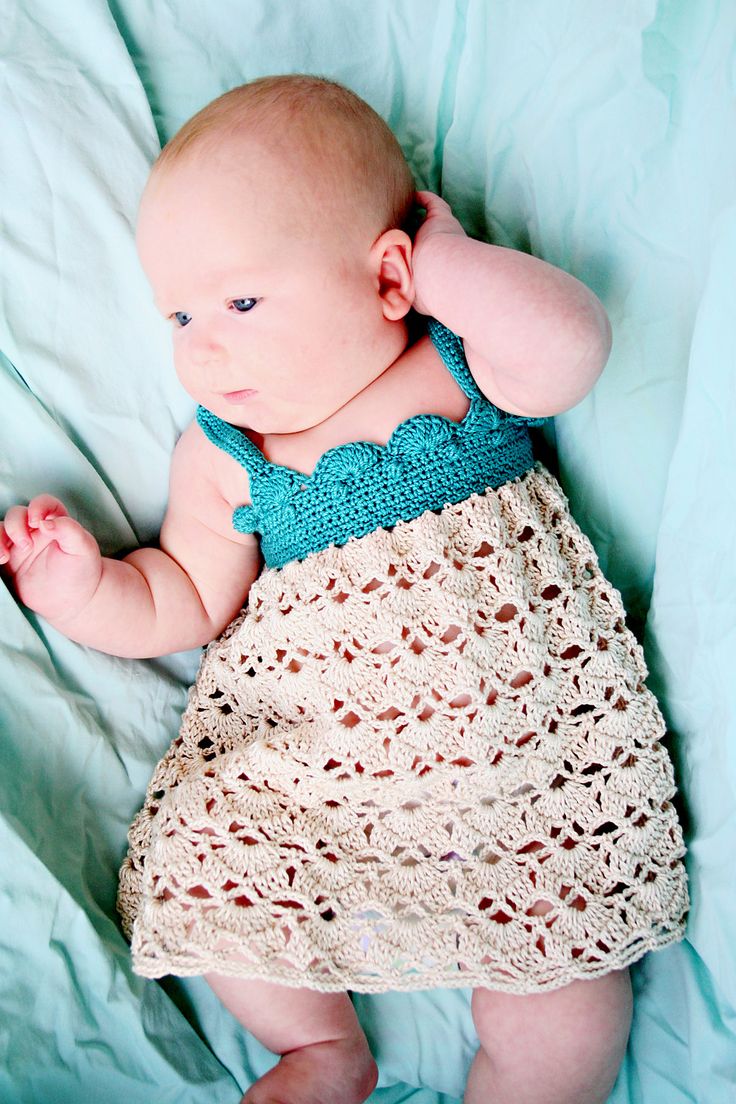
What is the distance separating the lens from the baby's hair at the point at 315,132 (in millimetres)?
982

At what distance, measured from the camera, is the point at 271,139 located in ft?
3.19

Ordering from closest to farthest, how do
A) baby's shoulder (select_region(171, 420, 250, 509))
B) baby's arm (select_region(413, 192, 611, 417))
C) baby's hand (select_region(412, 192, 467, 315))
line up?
1. baby's arm (select_region(413, 192, 611, 417))
2. baby's hand (select_region(412, 192, 467, 315))
3. baby's shoulder (select_region(171, 420, 250, 509))

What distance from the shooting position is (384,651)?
105cm

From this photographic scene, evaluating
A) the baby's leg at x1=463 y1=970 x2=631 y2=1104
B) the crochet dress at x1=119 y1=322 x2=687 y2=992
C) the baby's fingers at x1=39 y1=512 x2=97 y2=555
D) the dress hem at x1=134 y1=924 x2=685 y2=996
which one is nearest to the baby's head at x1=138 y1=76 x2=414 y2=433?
the crochet dress at x1=119 y1=322 x2=687 y2=992

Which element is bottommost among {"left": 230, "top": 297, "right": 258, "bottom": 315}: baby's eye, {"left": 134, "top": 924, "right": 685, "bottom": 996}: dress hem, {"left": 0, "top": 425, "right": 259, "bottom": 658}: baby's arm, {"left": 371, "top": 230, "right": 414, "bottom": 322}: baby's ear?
{"left": 134, "top": 924, "right": 685, "bottom": 996}: dress hem

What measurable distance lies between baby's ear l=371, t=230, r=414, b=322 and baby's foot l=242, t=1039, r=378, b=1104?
2.67 feet

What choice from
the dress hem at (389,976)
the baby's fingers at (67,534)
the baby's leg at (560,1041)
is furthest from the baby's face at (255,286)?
the baby's leg at (560,1041)

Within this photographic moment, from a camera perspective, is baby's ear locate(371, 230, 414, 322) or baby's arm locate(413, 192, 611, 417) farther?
baby's ear locate(371, 230, 414, 322)

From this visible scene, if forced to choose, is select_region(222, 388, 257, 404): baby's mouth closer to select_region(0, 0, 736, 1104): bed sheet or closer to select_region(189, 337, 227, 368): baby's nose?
select_region(189, 337, 227, 368): baby's nose

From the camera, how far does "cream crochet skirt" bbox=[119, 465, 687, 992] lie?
99 cm

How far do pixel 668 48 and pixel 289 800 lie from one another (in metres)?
0.88

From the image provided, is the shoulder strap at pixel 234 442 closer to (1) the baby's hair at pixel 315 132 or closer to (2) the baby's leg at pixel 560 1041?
(1) the baby's hair at pixel 315 132

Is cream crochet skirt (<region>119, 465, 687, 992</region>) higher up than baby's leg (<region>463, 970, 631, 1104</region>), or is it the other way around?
cream crochet skirt (<region>119, 465, 687, 992</region>)

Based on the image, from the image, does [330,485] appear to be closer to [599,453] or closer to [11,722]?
[599,453]
